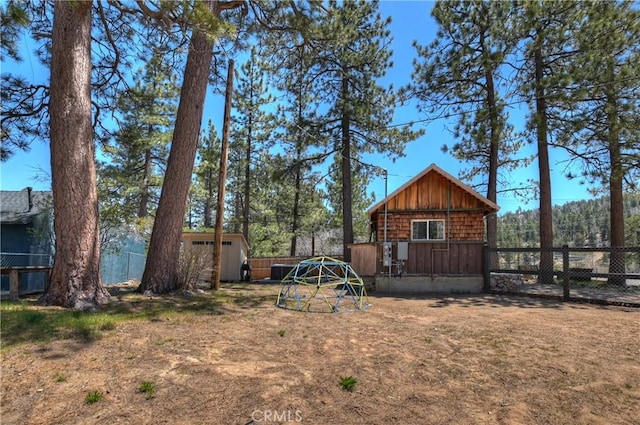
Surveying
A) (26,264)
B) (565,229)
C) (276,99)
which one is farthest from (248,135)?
(565,229)

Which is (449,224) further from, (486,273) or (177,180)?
(177,180)

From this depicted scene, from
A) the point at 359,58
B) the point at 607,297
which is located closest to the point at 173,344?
the point at 607,297

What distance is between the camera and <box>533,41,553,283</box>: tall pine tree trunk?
14.3 meters

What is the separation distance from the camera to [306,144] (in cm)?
1866

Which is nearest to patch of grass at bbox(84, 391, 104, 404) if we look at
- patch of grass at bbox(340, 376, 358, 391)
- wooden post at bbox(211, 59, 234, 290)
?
patch of grass at bbox(340, 376, 358, 391)

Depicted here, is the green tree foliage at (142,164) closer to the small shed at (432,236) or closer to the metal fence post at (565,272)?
the small shed at (432,236)

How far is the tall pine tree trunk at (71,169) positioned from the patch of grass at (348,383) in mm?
5298

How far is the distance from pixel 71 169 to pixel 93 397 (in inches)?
197

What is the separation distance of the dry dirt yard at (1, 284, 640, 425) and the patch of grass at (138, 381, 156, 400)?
72mm

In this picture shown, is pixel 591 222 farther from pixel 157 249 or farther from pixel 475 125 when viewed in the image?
pixel 157 249

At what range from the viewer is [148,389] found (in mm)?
3830

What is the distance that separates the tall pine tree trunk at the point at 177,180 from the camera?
948 centimetres

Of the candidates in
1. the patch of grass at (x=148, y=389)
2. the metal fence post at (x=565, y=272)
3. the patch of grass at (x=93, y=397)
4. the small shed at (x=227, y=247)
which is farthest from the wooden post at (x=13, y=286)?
the metal fence post at (x=565, y=272)

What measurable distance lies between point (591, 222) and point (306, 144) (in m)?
58.7
